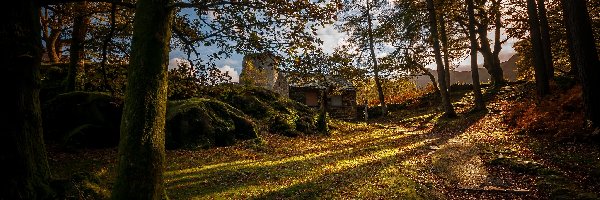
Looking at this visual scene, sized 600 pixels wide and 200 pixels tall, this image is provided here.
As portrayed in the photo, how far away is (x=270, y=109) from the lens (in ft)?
73.4

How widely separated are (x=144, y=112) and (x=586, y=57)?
12.8m

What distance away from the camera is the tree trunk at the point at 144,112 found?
5.84 meters

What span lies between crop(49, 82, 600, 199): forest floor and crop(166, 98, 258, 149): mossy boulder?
30.1 inches

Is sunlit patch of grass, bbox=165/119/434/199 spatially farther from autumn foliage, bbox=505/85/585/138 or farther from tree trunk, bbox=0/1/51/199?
autumn foliage, bbox=505/85/585/138

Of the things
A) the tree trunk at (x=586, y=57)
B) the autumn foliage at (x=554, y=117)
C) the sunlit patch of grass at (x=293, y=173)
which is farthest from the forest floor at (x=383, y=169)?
the tree trunk at (x=586, y=57)

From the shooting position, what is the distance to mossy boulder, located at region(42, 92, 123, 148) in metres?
13.6

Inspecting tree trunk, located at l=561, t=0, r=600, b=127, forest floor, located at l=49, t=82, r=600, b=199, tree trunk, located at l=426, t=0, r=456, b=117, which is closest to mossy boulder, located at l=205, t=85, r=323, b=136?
forest floor, located at l=49, t=82, r=600, b=199

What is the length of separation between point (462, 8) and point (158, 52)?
25.9 metres

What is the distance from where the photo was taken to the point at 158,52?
6.17m

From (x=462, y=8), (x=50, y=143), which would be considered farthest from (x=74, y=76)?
(x=462, y=8)

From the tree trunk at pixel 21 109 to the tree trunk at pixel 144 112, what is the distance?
1.29 metres

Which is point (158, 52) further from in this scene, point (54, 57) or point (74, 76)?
point (54, 57)

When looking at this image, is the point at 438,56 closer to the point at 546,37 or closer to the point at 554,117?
the point at 546,37

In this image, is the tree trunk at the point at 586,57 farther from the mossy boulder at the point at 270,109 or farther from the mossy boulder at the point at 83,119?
the mossy boulder at the point at 83,119
